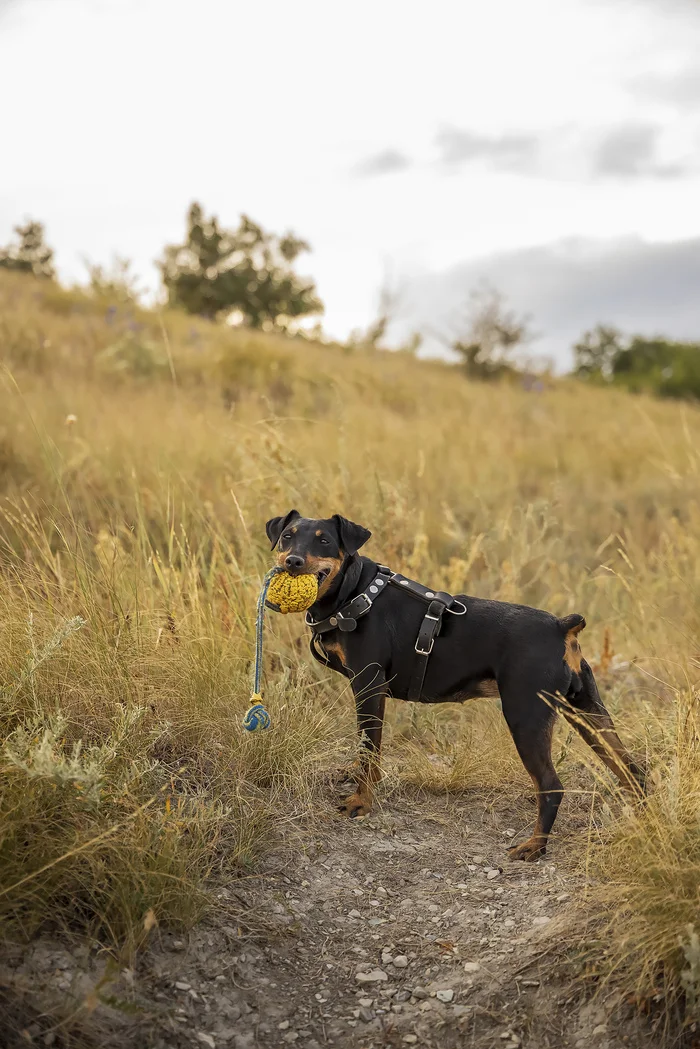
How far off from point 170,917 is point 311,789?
85cm

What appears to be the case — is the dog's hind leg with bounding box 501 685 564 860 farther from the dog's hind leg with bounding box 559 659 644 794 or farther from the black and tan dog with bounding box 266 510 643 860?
the dog's hind leg with bounding box 559 659 644 794

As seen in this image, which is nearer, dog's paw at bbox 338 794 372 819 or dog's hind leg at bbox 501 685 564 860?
dog's hind leg at bbox 501 685 564 860

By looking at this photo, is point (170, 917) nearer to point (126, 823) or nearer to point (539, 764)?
point (126, 823)

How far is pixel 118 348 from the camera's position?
10.8 meters

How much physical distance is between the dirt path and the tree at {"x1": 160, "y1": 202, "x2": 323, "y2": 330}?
794 inches

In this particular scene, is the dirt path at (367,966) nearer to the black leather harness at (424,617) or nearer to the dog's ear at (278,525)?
the black leather harness at (424,617)

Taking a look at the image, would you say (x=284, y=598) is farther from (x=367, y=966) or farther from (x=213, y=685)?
(x=367, y=966)

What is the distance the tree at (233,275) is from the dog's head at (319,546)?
770 inches

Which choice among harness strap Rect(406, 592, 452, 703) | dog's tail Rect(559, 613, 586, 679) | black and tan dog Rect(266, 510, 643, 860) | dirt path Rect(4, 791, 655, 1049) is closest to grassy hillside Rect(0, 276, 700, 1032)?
dirt path Rect(4, 791, 655, 1049)

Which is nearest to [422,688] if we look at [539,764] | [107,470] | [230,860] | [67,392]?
[539,764]

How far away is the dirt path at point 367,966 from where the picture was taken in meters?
2.25

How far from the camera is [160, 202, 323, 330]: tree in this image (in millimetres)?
22266

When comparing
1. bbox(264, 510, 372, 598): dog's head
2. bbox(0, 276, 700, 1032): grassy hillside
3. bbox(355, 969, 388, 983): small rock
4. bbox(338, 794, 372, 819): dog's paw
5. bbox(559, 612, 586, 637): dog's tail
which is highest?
bbox(264, 510, 372, 598): dog's head

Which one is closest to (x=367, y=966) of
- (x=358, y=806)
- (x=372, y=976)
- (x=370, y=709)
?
(x=372, y=976)
